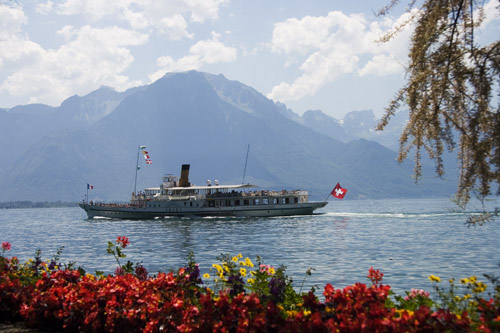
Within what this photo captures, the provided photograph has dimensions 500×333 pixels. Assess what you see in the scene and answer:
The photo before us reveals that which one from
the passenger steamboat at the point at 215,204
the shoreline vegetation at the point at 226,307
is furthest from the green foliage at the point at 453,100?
the passenger steamboat at the point at 215,204

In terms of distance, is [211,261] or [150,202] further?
[150,202]

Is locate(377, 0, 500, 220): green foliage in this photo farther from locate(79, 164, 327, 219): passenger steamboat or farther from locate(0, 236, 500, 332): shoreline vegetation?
locate(79, 164, 327, 219): passenger steamboat

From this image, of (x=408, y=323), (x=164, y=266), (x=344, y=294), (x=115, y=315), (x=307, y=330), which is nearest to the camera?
(x=408, y=323)

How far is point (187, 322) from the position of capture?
A: 738 centimetres

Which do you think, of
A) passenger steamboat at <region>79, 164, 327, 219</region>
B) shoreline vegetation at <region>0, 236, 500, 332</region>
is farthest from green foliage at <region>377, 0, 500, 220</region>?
passenger steamboat at <region>79, 164, 327, 219</region>

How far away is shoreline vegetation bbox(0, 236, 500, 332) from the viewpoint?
620cm

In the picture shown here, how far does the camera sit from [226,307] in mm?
7441

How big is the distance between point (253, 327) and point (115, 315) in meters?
2.68

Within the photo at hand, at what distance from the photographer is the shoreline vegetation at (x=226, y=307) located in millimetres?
6199

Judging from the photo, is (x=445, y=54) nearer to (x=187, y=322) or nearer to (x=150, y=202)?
(x=187, y=322)

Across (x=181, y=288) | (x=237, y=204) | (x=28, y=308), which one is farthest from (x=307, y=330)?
(x=237, y=204)

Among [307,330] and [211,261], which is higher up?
[307,330]

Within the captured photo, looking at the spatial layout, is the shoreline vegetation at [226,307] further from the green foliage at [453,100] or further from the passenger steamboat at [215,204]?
the passenger steamboat at [215,204]

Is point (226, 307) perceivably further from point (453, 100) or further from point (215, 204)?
point (215, 204)
